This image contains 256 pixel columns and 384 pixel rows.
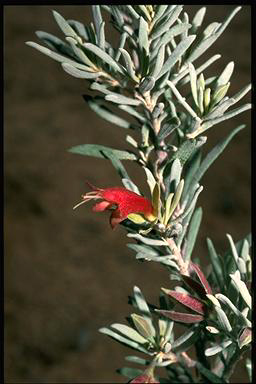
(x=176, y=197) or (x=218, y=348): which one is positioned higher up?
(x=176, y=197)

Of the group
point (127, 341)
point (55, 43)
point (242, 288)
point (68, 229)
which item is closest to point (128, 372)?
point (127, 341)

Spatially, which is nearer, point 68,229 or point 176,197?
point 176,197

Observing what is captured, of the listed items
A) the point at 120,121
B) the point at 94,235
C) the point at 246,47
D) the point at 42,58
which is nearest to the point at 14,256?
the point at 94,235

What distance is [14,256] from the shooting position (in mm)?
1966

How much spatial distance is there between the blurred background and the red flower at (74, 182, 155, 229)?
1.13 metres

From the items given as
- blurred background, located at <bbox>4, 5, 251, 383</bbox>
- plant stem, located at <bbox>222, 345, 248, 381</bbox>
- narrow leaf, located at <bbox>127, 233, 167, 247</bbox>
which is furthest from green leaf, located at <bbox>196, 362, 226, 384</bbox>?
blurred background, located at <bbox>4, 5, 251, 383</bbox>

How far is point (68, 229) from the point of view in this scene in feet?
6.68

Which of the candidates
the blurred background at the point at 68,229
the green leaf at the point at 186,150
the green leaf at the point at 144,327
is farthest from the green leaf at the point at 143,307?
the blurred background at the point at 68,229

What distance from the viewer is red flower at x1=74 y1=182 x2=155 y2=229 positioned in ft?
1.34

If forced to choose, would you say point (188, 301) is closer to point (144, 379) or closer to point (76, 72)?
point (144, 379)

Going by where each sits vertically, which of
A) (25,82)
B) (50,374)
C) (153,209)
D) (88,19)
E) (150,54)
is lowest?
(50,374)

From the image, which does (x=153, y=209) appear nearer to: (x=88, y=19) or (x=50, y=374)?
(x=50, y=374)

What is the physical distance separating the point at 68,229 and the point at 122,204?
164 centimetres

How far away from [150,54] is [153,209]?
11cm
